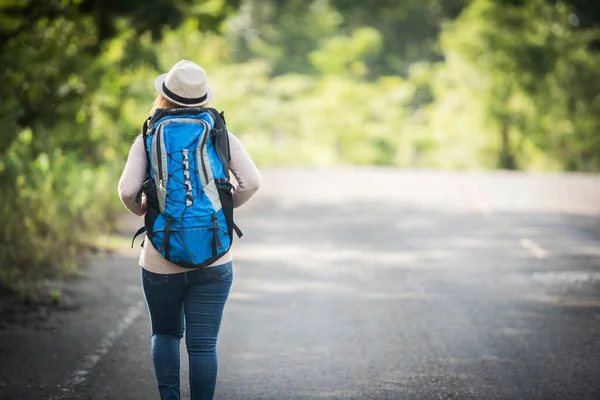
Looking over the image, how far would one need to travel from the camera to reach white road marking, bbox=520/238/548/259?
40.5 feet

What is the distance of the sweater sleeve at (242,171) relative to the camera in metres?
4.88

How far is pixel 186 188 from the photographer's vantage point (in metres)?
4.63

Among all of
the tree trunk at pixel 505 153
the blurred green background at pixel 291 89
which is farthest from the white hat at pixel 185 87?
the tree trunk at pixel 505 153

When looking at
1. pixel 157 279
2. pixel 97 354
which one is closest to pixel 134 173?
pixel 157 279

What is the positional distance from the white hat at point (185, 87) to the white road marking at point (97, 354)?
90.9 inches

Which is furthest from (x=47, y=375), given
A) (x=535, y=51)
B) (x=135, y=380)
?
(x=535, y=51)

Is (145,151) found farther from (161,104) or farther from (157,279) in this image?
(157,279)

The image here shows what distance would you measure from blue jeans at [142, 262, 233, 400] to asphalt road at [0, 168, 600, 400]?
44.8 inches

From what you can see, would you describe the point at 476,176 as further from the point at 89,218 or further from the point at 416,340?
the point at 416,340

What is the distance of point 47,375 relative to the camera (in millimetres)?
6633

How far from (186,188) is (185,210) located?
0.34 feet

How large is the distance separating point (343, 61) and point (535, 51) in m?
15.2

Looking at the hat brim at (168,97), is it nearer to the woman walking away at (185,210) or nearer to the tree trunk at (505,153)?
the woman walking away at (185,210)

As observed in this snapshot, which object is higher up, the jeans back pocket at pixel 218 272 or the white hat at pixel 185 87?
the white hat at pixel 185 87
